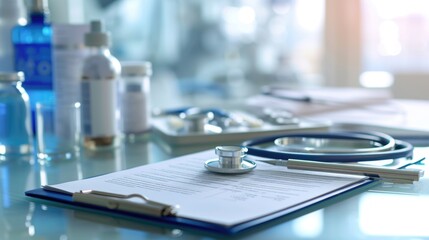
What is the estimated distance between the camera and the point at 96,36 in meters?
0.82

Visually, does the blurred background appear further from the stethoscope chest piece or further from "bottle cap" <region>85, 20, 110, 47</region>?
the stethoscope chest piece

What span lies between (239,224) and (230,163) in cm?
18

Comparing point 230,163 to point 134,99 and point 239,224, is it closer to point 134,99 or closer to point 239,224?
point 239,224

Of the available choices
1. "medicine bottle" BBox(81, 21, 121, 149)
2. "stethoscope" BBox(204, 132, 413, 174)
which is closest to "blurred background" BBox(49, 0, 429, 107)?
"medicine bottle" BBox(81, 21, 121, 149)

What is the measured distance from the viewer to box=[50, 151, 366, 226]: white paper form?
0.46m

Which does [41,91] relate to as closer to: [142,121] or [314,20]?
[142,121]

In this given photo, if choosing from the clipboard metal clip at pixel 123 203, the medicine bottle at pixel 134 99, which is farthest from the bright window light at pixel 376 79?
the clipboard metal clip at pixel 123 203

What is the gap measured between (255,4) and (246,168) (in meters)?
1.40

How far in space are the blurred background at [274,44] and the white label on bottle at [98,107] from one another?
635mm

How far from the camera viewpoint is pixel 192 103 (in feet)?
5.39

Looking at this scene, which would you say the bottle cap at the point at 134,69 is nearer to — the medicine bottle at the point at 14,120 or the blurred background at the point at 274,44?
the medicine bottle at the point at 14,120

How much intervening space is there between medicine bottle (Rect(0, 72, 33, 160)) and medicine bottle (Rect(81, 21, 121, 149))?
8cm

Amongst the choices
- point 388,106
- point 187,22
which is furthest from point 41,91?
point 187,22

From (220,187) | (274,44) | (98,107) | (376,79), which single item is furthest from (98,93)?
(376,79)
